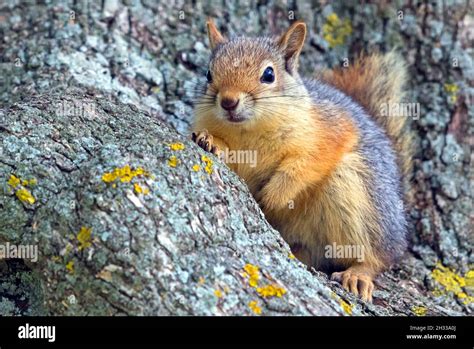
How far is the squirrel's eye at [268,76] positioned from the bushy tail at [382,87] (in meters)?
0.88

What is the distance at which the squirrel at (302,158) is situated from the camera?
143 inches

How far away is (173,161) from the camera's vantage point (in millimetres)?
2971

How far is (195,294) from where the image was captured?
8.54 feet

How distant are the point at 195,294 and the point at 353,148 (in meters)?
1.59

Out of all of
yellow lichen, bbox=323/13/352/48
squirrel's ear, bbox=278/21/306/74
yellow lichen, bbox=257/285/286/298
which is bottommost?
yellow lichen, bbox=257/285/286/298

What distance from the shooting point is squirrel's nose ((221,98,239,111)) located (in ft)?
11.3

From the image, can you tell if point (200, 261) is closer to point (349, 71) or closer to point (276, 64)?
point (276, 64)

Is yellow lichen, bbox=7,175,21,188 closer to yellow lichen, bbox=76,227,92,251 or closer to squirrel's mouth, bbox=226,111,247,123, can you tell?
yellow lichen, bbox=76,227,92,251

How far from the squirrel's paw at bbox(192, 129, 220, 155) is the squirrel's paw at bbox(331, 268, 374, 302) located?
0.88 meters

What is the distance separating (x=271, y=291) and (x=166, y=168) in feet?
2.15

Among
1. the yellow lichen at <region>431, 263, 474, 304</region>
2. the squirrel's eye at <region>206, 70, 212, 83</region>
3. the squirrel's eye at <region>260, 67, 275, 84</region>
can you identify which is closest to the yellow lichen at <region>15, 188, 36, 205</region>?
the squirrel's eye at <region>206, 70, 212, 83</region>

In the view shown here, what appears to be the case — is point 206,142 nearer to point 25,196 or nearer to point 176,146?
point 176,146
